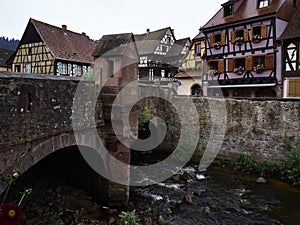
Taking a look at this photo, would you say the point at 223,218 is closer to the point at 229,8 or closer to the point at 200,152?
the point at 200,152

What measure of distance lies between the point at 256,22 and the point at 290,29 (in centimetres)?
242

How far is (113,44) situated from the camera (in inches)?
282

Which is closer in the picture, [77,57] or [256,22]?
[256,22]

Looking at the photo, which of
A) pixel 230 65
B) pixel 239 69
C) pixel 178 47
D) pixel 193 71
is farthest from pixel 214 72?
pixel 178 47

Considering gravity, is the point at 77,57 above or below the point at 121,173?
above

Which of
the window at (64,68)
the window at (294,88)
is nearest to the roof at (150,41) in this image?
the window at (64,68)

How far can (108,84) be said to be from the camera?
718cm

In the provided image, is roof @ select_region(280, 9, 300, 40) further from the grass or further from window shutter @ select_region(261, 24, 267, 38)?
the grass

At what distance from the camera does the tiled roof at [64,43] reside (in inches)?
856

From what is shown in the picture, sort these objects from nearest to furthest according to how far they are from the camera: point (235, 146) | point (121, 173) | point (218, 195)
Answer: point (121, 173) < point (218, 195) < point (235, 146)

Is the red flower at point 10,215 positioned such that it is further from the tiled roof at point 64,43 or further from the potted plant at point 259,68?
the tiled roof at point 64,43

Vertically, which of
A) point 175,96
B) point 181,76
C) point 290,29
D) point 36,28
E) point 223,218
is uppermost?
point 36,28

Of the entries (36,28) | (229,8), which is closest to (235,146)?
(229,8)

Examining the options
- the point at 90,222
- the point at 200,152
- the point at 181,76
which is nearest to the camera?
the point at 90,222
